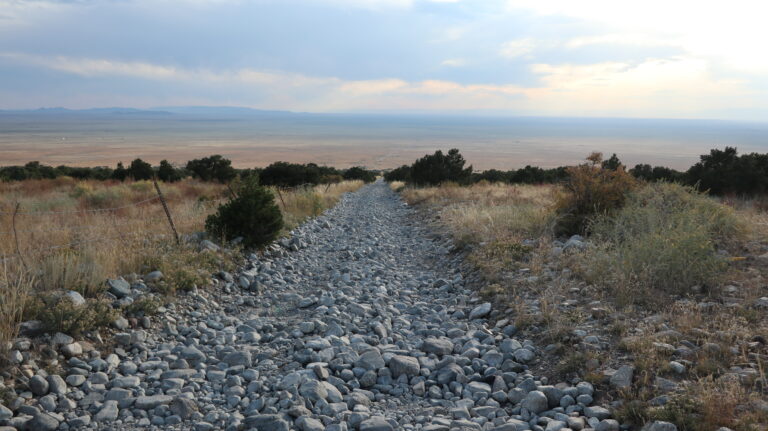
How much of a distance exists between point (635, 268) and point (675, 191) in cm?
567

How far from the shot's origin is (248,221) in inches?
416

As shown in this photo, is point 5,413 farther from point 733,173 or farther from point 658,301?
point 733,173

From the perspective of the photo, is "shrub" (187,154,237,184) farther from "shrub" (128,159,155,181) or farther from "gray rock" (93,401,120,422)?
"gray rock" (93,401,120,422)

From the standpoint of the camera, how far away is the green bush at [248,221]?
10.5 m

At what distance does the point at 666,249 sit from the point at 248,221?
7.98m

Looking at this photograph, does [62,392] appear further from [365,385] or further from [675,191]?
[675,191]

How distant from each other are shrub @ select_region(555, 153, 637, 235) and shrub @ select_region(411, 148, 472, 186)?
2198cm

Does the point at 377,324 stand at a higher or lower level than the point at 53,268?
lower

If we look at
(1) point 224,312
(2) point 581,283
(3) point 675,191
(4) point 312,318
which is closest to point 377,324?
(4) point 312,318

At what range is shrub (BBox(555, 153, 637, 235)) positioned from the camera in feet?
35.0

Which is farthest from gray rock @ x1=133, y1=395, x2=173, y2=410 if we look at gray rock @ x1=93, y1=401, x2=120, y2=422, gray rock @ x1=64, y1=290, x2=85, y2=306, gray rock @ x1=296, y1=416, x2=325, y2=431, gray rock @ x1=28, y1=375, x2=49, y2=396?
gray rock @ x1=64, y1=290, x2=85, y2=306

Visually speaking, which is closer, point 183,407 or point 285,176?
point 183,407

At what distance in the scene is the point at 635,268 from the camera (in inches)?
268

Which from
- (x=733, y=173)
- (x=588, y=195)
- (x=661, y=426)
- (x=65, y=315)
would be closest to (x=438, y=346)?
(x=661, y=426)
